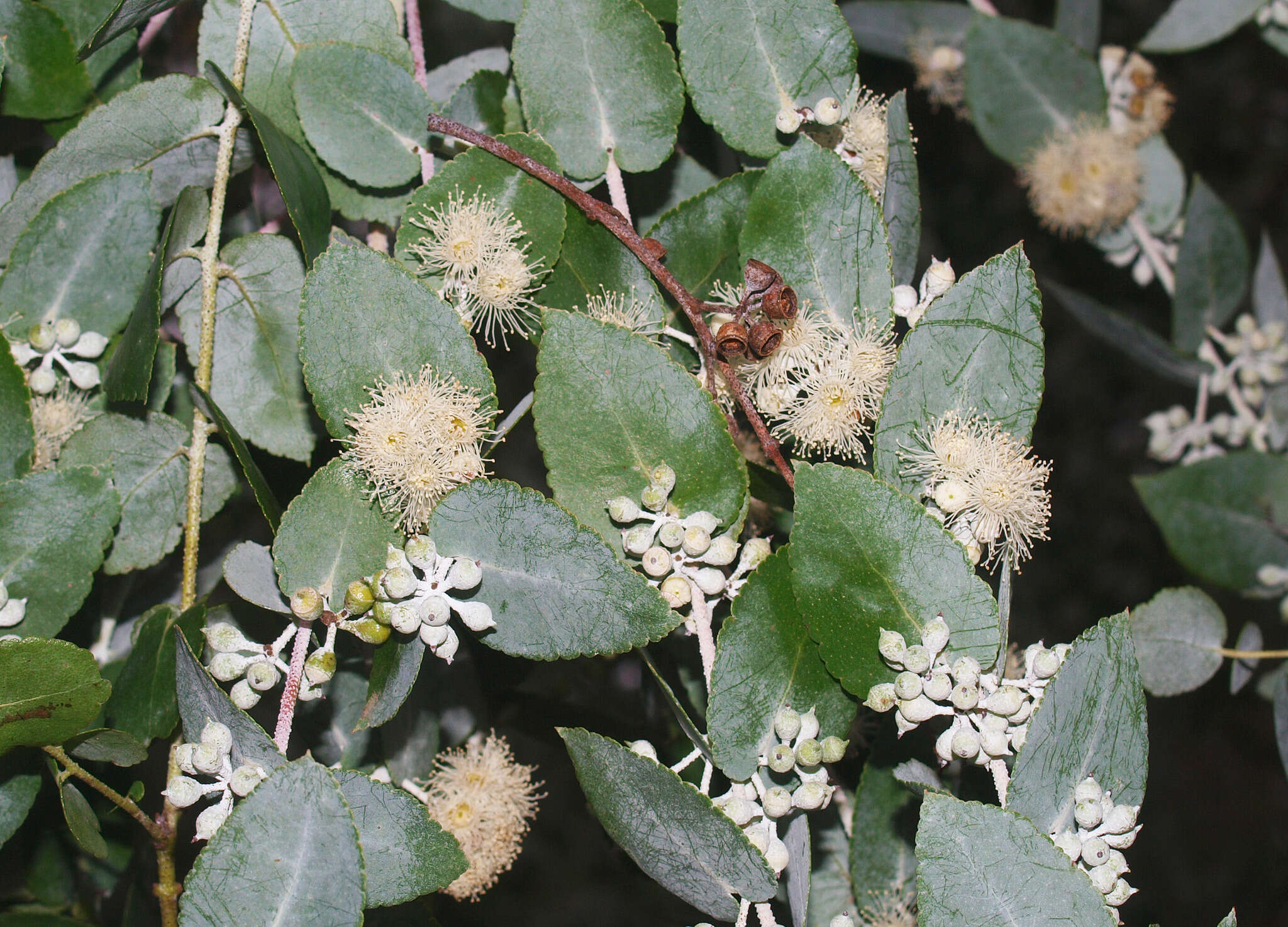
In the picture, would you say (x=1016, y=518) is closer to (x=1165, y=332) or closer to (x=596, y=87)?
(x=596, y=87)

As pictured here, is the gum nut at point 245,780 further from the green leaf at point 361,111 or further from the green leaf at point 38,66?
the green leaf at point 38,66

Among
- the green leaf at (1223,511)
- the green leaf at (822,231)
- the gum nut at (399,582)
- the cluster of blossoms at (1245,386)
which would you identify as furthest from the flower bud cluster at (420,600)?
the cluster of blossoms at (1245,386)

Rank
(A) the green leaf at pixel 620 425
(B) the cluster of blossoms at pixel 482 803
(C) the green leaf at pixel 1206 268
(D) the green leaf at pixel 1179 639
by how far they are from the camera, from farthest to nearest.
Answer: (C) the green leaf at pixel 1206 268
(D) the green leaf at pixel 1179 639
(B) the cluster of blossoms at pixel 482 803
(A) the green leaf at pixel 620 425

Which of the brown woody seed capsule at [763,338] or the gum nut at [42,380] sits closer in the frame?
the brown woody seed capsule at [763,338]

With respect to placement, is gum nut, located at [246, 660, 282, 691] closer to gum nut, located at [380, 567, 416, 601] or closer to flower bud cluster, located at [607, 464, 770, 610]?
gum nut, located at [380, 567, 416, 601]

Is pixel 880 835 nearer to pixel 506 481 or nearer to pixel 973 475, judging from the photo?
pixel 973 475

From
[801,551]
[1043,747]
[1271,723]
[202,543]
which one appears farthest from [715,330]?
[1271,723]

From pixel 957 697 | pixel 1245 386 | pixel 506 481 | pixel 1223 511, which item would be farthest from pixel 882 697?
pixel 1245 386
